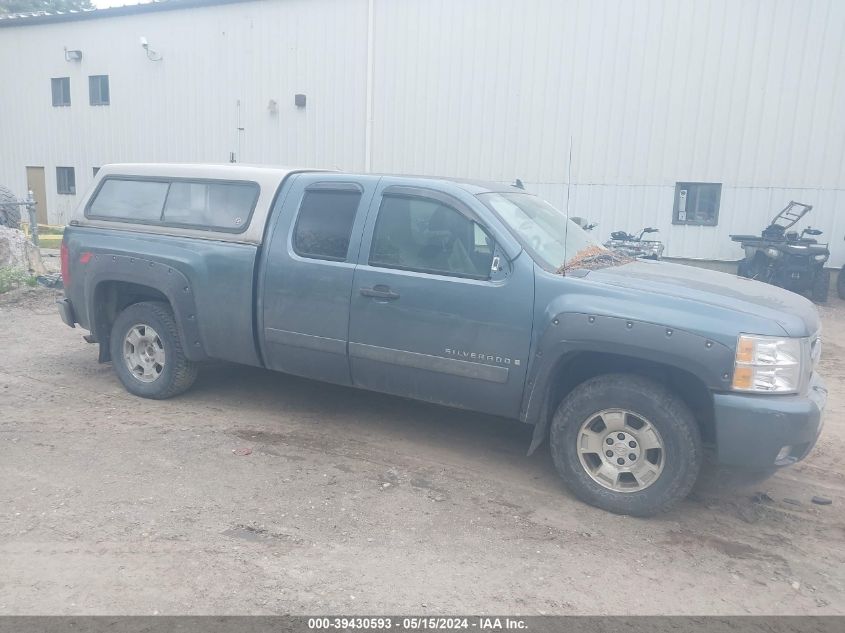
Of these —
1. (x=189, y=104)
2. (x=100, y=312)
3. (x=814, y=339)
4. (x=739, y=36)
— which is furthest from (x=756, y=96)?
(x=189, y=104)

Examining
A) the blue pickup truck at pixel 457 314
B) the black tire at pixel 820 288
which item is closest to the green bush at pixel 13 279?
the blue pickup truck at pixel 457 314

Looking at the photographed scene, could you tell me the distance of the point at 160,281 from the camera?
18.5ft

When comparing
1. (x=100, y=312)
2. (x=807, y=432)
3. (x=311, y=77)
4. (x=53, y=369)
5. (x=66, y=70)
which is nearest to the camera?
(x=807, y=432)

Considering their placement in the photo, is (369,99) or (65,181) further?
(65,181)

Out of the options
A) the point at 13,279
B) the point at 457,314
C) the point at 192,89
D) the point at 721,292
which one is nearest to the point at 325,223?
the point at 457,314

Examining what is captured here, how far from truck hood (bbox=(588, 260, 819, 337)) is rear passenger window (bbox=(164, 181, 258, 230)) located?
271 centimetres

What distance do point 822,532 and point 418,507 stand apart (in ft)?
7.63

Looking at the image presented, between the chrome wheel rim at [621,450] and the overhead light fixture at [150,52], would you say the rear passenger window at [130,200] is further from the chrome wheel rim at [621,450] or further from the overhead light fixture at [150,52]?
the overhead light fixture at [150,52]

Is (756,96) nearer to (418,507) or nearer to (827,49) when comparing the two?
(827,49)

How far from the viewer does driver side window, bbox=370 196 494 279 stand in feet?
15.3

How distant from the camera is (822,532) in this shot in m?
4.14

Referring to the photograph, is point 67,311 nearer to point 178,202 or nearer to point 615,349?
point 178,202

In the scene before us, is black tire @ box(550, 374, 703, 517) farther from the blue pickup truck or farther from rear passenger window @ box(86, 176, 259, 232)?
rear passenger window @ box(86, 176, 259, 232)

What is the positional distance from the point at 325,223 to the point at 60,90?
2238 centimetres
